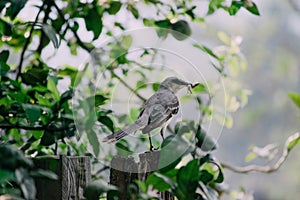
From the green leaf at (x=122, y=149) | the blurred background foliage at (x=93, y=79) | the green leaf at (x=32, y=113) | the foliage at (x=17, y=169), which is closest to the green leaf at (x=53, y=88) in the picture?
the blurred background foliage at (x=93, y=79)

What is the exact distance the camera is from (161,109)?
2.57ft

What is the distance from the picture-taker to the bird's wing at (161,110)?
0.78m

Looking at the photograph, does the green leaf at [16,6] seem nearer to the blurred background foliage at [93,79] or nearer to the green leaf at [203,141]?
the blurred background foliage at [93,79]

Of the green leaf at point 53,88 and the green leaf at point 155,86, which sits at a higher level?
the green leaf at point 155,86

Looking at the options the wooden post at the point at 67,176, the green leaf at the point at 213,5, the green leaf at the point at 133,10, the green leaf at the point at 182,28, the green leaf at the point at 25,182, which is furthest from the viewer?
the green leaf at the point at 133,10

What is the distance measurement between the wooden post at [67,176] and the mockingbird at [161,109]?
17cm

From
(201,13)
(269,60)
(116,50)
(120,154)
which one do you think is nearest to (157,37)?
(116,50)

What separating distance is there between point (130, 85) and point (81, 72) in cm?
8

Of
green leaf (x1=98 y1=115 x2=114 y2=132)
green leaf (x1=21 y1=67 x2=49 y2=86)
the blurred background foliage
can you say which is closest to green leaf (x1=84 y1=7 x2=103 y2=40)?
the blurred background foliage

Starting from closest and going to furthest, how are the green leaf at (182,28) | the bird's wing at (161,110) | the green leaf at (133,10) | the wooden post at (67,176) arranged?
the bird's wing at (161,110)
the wooden post at (67,176)
the green leaf at (182,28)
the green leaf at (133,10)

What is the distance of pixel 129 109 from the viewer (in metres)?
0.85

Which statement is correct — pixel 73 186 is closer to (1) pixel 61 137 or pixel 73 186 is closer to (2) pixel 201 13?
(1) pixel 61 137

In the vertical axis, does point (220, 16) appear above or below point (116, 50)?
below


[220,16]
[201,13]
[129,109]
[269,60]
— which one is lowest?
[269,60]
